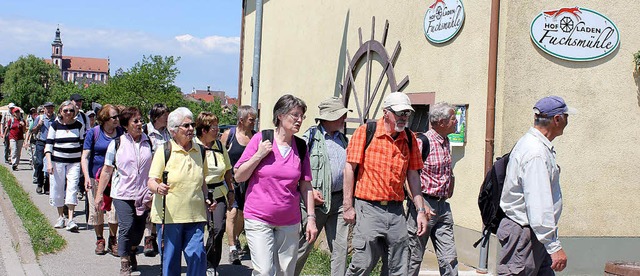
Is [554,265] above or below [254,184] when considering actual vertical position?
below

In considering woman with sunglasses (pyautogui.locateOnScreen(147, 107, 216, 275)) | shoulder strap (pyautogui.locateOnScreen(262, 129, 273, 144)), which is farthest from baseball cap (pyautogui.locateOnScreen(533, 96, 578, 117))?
woman with sunglasses (pyautogui.locateOnScreen(147, 107, 216, 275))

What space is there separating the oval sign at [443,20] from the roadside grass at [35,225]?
520 centimetres

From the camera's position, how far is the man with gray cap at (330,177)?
6.36 m

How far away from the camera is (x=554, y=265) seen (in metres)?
4.57

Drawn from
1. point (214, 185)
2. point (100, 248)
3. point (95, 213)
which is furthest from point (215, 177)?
point (100, 248)

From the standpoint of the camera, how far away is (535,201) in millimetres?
4594

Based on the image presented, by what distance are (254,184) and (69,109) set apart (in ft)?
18.0

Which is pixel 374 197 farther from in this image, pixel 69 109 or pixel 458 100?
pixel 69 109

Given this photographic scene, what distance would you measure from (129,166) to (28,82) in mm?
120075

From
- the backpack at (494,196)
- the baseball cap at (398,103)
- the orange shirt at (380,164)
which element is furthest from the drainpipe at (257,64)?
the backpack at (494,196)

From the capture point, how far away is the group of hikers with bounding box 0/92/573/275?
4.82 m

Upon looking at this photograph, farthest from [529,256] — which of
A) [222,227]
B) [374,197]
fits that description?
[222,227]

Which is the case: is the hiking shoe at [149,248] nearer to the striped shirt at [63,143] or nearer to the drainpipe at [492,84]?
the striped shirt at [63,143]

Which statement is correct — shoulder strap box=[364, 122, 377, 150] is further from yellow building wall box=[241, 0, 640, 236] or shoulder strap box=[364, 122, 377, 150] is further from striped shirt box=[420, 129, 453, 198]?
yellow building wall box=[241, 0, 640, 236]
